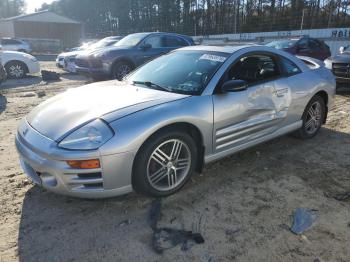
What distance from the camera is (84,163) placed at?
9.34 feet

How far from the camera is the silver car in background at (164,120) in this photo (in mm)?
2918

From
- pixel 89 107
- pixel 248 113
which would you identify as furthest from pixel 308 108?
pixel 89 107

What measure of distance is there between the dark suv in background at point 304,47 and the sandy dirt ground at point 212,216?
8620mm

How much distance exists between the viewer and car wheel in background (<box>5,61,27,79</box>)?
41.3 ft

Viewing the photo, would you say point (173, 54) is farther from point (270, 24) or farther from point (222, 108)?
point (270, 24)

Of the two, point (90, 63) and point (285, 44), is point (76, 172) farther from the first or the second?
point (285, 44)

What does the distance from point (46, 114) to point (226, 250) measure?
2.24 m

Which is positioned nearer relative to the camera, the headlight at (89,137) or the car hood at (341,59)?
the headlight at (89,137)

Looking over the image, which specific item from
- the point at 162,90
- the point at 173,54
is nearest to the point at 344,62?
the point at 173,54

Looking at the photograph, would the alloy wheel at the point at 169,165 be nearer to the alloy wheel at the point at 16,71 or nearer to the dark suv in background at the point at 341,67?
the dark suv in background at the point at 341,67

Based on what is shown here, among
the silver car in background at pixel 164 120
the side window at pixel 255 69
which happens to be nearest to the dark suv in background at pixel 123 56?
the silver car in background at pixel 164 120

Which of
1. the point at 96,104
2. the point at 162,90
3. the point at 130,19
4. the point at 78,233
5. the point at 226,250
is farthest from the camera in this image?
the point at 130,19

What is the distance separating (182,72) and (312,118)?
2363mm

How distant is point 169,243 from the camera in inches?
107
